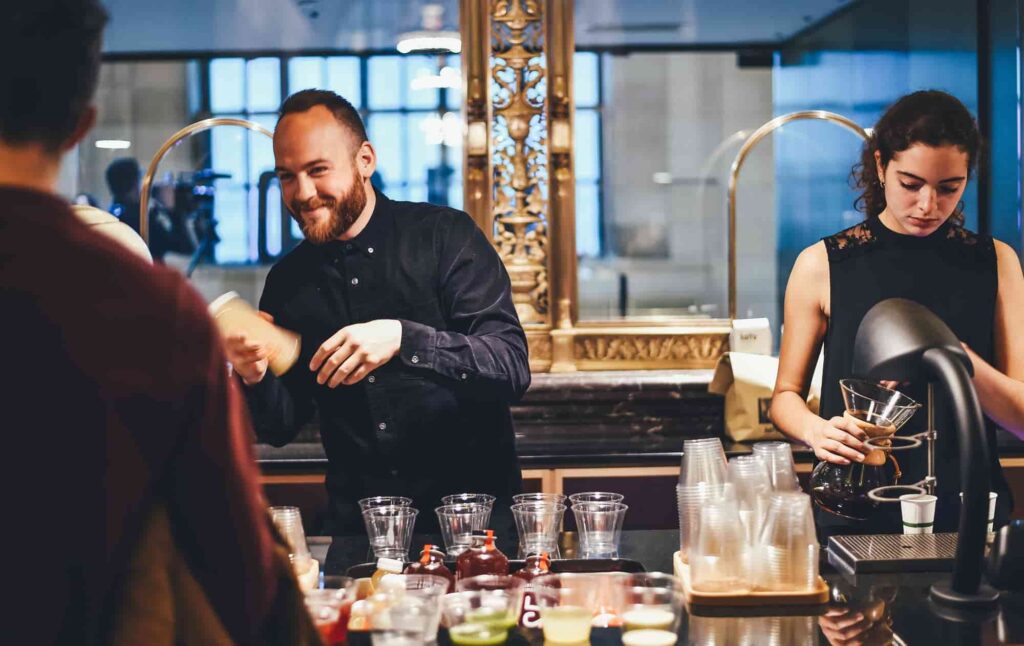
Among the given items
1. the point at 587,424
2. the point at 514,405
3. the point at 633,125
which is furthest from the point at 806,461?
the point at 633,125

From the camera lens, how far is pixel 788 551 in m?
1.60

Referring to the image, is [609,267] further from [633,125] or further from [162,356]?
[162,356]

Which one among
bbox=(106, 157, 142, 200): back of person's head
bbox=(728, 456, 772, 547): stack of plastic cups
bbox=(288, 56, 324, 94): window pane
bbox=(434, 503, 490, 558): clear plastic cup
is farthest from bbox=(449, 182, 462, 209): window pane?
bbox=(728, 456, 772, 547): stack of plastic cups

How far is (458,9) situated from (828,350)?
6.37ft

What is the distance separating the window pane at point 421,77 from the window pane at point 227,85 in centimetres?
60

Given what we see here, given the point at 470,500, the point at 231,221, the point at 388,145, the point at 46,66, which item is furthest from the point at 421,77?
the point at 46,66

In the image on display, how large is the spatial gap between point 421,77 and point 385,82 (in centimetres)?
13

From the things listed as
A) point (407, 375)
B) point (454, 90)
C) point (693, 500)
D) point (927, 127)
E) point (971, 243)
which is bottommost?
point (693, 500)

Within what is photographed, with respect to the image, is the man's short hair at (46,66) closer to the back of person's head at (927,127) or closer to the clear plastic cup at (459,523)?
the clear plastic cup at (459,523)

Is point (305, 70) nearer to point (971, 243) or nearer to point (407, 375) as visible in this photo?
point (407, 375)

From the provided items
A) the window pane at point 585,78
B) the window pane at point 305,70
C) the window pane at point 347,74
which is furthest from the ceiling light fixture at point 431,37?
the window pane at point 585,78

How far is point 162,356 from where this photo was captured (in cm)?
78

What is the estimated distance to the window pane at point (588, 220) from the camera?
3.75 meters

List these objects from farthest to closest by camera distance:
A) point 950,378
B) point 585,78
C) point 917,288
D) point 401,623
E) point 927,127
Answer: point 585,78 < point 917,288 < point 927,127 < point 950,378 < point 401,623
